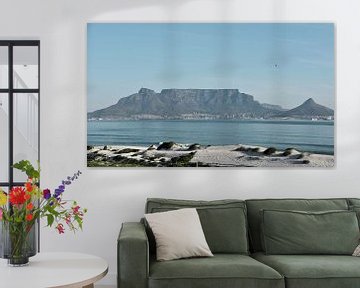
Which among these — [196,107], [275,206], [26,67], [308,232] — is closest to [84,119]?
[26,67]

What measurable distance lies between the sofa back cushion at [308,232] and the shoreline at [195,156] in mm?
593

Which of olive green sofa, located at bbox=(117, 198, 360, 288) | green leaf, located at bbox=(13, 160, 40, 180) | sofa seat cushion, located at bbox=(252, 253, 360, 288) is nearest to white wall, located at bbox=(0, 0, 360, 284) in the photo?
olive green sofa, located at bbox=(117, 198, 360, 288)

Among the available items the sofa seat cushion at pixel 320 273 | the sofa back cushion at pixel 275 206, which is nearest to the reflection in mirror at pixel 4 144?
the sofa back cushion at pixel 275 206

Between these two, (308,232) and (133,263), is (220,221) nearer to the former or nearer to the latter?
(308,232)

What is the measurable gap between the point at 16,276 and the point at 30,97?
6.98 feet

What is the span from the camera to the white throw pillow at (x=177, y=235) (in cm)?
416

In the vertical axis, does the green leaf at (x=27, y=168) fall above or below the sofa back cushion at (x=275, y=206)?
above

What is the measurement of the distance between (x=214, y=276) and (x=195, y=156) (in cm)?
138

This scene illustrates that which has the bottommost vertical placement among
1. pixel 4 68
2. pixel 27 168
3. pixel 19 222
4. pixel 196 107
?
pixel 19 222

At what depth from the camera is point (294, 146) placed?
502 cm

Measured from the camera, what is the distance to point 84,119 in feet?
16.3

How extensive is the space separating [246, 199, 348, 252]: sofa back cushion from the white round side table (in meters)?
1.39

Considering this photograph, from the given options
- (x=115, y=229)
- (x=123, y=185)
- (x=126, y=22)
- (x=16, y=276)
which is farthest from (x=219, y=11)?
(x=16, y=276)

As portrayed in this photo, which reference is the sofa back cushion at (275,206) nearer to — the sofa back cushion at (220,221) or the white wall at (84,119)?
the sofa back cushion at (220,221)
